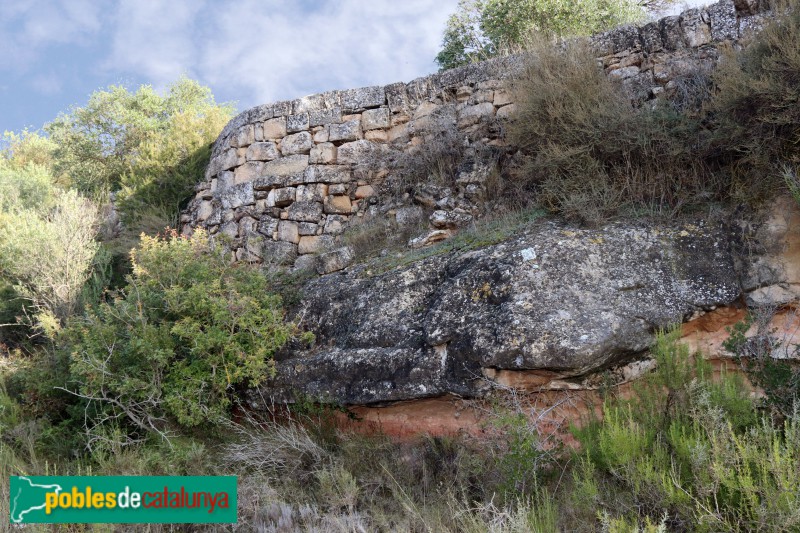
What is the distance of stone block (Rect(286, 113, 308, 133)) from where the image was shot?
8.75 metres

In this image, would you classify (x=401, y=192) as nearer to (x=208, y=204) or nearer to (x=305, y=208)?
(x=305, y=208)

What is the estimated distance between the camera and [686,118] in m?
5.98

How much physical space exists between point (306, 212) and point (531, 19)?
607cm

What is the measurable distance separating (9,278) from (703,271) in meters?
7.91

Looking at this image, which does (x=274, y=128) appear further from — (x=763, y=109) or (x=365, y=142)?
(x=763, y=109)

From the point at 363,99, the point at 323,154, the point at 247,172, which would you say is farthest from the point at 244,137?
the point at 363,99

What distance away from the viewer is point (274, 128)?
8.92 meters

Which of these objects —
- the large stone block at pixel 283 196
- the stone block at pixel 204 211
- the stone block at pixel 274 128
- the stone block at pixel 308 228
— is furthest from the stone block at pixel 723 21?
the stone block at pixel 204 211

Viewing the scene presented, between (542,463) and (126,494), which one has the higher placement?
(126,494)

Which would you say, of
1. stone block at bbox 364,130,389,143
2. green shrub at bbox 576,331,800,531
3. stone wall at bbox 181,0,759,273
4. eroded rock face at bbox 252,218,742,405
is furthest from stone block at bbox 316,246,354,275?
green shrub at bbox 576,331,800,531

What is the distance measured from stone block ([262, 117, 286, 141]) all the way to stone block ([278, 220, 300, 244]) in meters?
1.36

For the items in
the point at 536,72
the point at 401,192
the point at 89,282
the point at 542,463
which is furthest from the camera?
the point at 89,282

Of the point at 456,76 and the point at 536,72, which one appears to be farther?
the point at 456,76

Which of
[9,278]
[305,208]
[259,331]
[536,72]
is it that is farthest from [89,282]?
[536,72]
